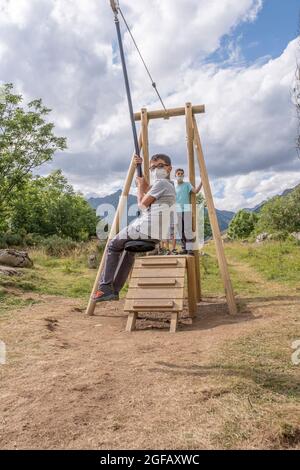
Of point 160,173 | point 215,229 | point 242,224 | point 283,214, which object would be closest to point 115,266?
point 160,173

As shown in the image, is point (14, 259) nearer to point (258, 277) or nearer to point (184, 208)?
point (184, 208)

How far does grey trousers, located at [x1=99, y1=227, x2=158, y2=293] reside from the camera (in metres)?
5.35

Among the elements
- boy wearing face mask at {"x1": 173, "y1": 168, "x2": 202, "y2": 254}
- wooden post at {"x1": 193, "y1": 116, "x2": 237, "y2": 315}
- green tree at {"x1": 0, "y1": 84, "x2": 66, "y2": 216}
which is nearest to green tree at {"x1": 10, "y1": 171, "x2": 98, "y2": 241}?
green tree at {"x1": 0, "y1": 84, "x2": 66, "y2": 216}

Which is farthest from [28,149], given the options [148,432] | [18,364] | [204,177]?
[148,432]

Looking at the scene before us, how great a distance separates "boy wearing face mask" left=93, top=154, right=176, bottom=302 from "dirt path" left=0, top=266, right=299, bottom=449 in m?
0.56

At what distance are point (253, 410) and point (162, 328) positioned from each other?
288 cm

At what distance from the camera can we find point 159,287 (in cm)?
540

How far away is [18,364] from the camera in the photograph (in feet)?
11.8

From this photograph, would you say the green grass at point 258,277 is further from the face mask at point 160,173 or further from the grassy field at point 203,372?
the face mask at point 160,173

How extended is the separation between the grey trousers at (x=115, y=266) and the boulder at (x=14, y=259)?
22.3ft

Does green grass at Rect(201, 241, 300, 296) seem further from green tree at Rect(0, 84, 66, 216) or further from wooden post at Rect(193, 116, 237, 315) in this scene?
green tree at Rect(0, 84, 66, 216)

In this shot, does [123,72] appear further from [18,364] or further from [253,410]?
[253,410]

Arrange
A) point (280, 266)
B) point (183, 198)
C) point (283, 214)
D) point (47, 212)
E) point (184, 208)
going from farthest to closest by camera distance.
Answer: point (283, 214)
point (47, 212)
point (280, 266)
point (183, 198)
point (184, 208)

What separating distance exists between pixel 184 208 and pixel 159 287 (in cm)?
227
